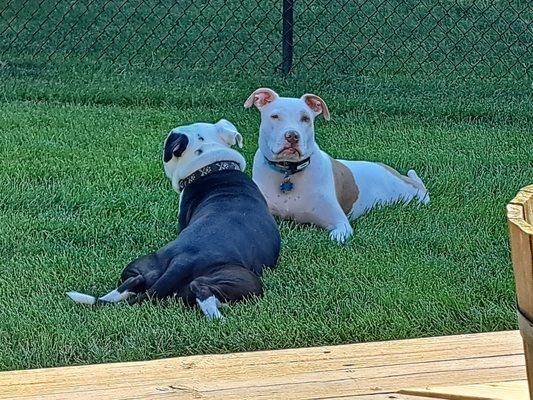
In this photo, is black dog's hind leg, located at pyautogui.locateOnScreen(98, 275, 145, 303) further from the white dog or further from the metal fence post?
the metal fence post

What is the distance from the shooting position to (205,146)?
450 centimetres

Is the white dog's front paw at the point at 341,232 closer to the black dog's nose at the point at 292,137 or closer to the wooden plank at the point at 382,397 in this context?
the black dog's nose at the point at 292,137

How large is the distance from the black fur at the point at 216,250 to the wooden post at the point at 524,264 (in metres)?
2.40

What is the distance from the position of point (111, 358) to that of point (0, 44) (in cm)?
692

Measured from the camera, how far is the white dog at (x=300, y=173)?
16.1ft

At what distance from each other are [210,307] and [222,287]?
0.14 m

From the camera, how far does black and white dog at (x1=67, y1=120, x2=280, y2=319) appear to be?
147 inches

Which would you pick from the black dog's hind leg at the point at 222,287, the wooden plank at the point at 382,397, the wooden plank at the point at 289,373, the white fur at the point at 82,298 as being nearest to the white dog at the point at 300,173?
the black dog's hind leg at the point at 222,287

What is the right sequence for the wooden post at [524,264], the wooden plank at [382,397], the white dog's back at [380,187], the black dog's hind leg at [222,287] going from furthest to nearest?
the white dog's back at [380,187]
the black dog's hind leg at [222,287]
the wooden plank at [382,397]
the wooden post at [524,264]

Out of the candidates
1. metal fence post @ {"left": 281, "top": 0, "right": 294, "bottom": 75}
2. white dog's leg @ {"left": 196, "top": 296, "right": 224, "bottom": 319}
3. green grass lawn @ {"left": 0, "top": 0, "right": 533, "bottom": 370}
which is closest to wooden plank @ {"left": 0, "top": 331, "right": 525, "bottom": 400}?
green grass lawn @ {"left": 0, "top": 0, "right": 533, "bottom": 370}

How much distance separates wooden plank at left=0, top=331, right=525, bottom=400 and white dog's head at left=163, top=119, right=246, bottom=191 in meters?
1.52

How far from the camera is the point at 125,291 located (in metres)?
3.77

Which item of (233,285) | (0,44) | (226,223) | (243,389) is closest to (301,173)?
(226,223)

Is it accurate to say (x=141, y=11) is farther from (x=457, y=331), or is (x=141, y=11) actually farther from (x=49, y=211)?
(x=457, y=331)
